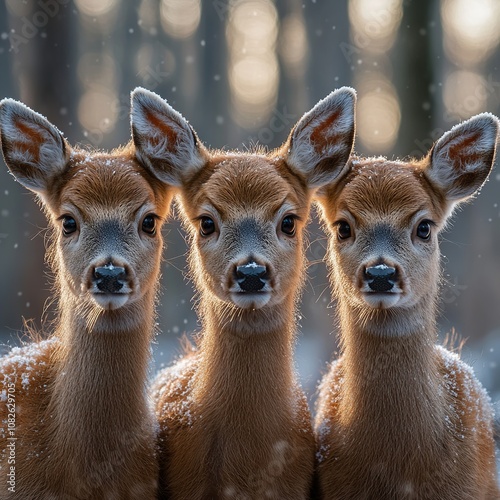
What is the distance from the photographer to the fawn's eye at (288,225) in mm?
4113

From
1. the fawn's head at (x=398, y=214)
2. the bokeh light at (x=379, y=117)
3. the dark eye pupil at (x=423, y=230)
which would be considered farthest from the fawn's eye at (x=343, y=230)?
the bokeh light at (x=379, y=117)

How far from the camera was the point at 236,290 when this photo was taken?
376cm

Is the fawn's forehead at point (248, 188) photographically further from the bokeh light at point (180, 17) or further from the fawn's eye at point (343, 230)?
the bokeh light at point (180, 17)

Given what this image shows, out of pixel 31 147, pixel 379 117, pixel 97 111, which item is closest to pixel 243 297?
pixel 31 147

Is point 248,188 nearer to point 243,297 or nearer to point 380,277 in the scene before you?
point 243,297

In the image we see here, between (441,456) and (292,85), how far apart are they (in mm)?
6107

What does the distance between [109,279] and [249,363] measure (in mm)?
833

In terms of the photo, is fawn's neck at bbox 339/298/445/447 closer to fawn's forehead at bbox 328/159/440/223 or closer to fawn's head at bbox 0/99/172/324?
fawn's forehead at bbox 328/159/440/223

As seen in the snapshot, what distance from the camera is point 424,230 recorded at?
415 centimetres

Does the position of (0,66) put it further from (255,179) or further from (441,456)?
(441,456)

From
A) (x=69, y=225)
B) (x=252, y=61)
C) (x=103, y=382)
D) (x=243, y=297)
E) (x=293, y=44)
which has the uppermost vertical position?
(x=293, y=44)

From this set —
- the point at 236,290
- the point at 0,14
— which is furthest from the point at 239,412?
the point at 0,14

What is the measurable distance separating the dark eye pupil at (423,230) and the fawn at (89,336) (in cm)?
129

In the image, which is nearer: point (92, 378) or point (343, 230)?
point (92, 378)
